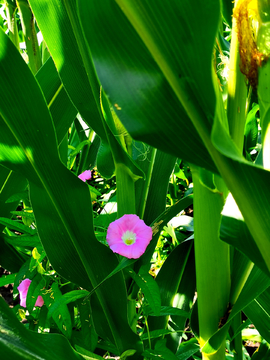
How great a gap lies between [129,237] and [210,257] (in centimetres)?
14

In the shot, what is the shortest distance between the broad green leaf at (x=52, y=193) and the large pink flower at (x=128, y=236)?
0.04 meters

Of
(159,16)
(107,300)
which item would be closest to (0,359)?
(107,300)

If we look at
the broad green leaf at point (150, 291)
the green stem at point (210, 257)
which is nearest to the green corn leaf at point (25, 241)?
the broad green leaf at point (150, 291)

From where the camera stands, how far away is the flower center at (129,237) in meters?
0.58

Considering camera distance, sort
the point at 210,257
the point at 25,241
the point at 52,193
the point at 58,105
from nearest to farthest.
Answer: the point at 210,257 < the point at 52,193 < the point at 25,241 < the point at 58,105

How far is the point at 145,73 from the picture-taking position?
36cm

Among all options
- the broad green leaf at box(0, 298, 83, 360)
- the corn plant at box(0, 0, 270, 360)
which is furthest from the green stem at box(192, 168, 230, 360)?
the broad green leaf at box(0, 298, 83, 360)

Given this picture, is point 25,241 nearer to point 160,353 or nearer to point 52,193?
point 52,193

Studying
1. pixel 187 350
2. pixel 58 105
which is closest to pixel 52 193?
pixel 58 105

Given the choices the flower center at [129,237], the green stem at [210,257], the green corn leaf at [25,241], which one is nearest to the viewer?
the green stem at [210,257]

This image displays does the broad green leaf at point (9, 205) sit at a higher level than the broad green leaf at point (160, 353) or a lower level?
higher

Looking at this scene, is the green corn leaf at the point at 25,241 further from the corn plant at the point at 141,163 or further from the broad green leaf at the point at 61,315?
the broad green leaf at the point at 61,315

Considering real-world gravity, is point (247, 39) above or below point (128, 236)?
above

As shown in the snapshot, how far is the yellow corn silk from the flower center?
0.30m
